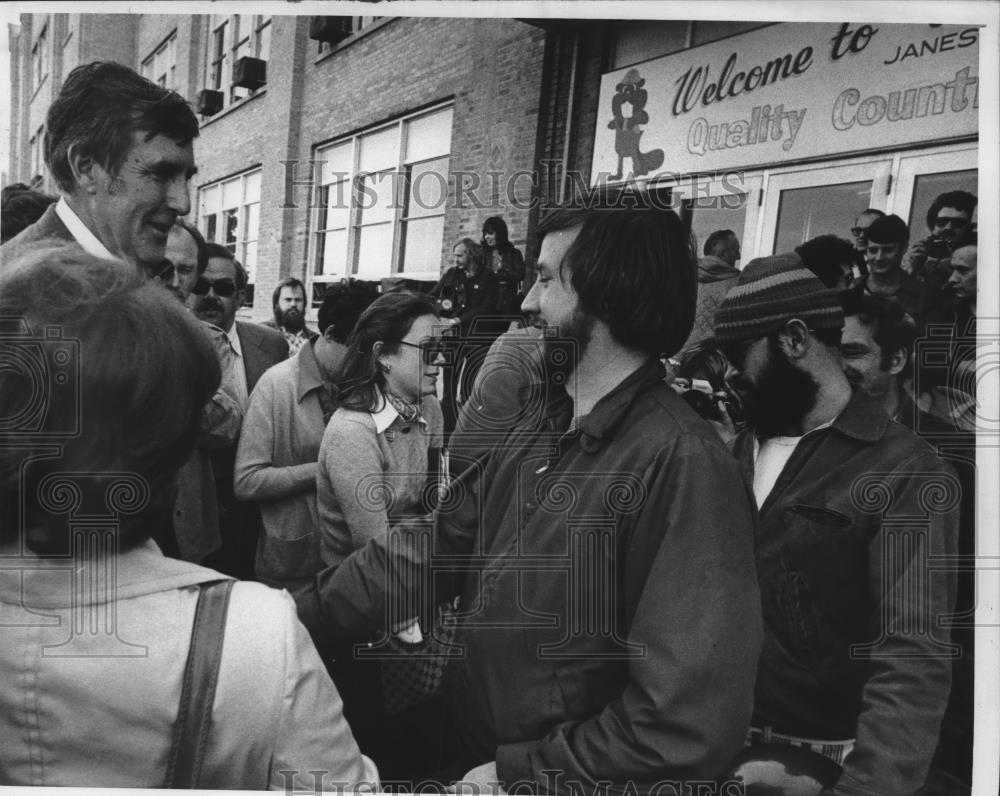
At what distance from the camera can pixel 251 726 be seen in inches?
49.1

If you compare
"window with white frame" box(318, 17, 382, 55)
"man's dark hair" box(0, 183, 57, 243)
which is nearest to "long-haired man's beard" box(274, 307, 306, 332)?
"man's dark hair" box(0, 183, 57, 243)

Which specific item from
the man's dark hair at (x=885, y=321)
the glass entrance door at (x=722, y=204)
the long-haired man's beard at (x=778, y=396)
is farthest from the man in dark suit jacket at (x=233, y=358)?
the man's dark hair at (x=885, y=321)

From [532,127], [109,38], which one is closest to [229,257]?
[109,38]

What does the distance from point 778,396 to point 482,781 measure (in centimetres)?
127

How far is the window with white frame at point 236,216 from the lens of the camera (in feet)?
7.27

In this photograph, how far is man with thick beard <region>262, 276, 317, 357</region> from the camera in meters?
2.33

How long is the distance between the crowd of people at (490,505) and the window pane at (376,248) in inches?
3.4

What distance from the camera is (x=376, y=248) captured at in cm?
230

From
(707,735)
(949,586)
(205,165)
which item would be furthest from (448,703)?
(205,165)

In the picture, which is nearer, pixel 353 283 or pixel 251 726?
pixel 251 726

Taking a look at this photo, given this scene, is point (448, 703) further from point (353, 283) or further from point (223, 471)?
point (353, 283)

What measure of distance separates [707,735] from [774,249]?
1368 millimetres

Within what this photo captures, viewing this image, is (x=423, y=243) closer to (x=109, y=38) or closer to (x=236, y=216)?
(x=236, y=216)

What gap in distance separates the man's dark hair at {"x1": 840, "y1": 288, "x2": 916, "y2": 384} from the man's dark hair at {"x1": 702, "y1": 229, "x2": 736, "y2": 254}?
0.37 metres
